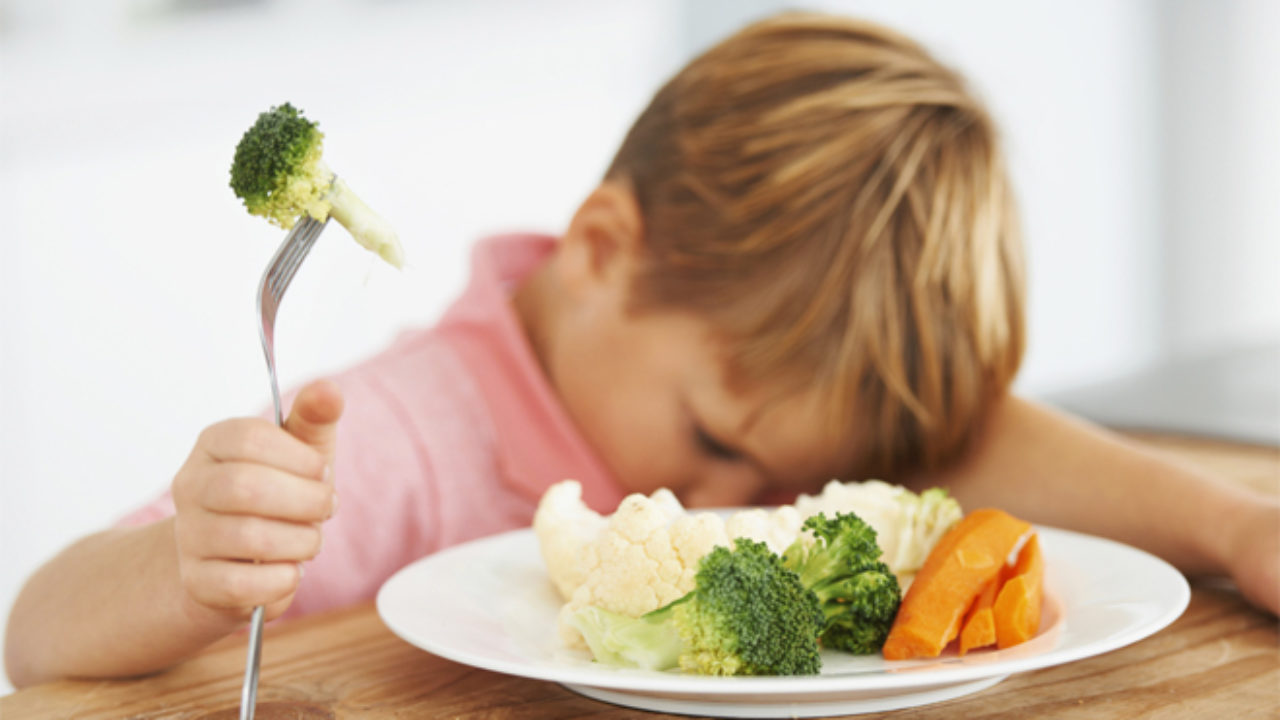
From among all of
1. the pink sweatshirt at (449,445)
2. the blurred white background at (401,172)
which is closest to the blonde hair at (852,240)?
the pink sweatshirt at (449,445)

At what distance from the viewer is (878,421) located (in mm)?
1347

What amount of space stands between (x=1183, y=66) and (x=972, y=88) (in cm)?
300

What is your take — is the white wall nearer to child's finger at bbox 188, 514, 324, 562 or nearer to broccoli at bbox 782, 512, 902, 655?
broccoli at bbox 782, 512, 902, 655

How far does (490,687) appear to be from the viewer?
75cm

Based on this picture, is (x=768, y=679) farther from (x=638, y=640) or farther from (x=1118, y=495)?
(x=1118, y=495)

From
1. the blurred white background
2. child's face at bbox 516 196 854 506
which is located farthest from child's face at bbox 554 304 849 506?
the blurred white background

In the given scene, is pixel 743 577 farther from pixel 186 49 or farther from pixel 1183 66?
pixel 1183 66

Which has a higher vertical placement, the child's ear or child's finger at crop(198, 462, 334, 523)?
the child's ear

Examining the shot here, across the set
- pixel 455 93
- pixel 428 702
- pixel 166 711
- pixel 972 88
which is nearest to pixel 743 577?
pixel 428 702

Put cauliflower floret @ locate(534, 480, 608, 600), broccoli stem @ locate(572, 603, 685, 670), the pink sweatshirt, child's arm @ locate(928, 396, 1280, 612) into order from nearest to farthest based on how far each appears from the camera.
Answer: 1. broccoli stem @ locate(572, 603, 685, 670)
2. cauliflower floret @ locate(534, 480, 608, 600)
3. child's arm @ locate(928, 396, 1280, 612)
4. the pink sweatshirt

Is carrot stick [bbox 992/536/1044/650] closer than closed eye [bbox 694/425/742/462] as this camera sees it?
Yes

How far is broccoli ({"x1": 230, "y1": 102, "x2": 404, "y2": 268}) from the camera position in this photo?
59 centimetres

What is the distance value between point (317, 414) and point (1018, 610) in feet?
1.54

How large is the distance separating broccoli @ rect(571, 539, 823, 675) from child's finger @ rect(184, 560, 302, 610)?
0.19 meters
